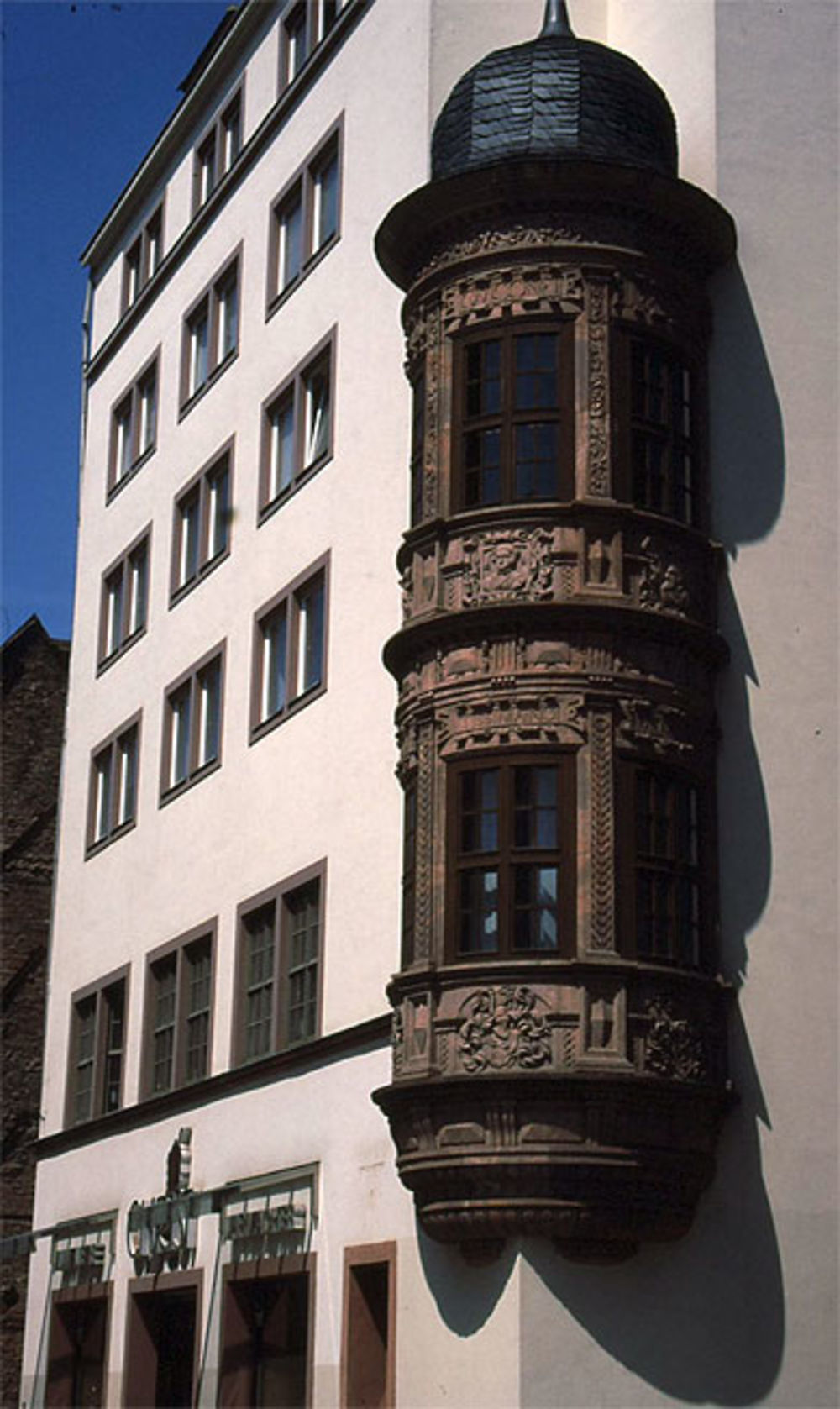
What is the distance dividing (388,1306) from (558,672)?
6847 millimetres

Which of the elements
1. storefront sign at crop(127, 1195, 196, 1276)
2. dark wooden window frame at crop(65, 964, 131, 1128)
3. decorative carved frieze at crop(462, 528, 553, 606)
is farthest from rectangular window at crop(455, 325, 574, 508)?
dark wooden window frame at crop(65, 964, 131, 1128)

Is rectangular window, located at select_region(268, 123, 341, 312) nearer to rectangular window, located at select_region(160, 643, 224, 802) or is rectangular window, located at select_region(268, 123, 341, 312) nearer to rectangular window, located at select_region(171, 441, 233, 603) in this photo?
rectangular window, located at select_region(171, 441, 233, 603)

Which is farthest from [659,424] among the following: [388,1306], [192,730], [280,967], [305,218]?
[192,730]

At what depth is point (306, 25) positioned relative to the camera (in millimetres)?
34188

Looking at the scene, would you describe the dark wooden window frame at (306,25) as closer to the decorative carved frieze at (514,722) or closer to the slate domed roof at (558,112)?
the slate domed roof at (558,112)

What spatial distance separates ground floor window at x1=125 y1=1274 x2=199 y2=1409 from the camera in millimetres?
31312

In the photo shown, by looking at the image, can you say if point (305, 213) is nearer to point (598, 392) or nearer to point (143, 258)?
point (143, 258)

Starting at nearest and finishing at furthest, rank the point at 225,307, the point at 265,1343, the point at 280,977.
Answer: the point at 265,1343 → the point at 280,977 → the point at 225,307

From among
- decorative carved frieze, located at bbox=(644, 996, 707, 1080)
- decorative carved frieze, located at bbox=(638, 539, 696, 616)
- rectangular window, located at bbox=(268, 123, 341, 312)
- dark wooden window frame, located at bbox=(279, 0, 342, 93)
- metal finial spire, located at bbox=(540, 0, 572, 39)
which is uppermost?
dark wooden window frame, located at bbox=(279, 0, 342, 93)

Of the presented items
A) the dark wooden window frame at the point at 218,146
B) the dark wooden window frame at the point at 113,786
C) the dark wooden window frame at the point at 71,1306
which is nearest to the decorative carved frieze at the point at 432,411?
the dark wooden window frame at the point at 218,146

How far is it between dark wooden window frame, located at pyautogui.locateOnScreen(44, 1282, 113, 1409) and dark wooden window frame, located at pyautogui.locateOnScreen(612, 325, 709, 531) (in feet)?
49.4

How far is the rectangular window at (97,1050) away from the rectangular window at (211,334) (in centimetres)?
906

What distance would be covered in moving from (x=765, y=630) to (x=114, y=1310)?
47.7ft

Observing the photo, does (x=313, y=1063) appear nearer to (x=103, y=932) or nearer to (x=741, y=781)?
(x=741, y=781)
